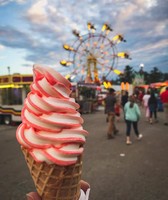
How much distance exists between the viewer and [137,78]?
3575 centimetres

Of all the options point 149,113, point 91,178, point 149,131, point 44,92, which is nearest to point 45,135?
point 44,92

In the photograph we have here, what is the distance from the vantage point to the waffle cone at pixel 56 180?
6.31 feet

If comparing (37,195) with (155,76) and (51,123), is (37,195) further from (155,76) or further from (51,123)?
(155,76)

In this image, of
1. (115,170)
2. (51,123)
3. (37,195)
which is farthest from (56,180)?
(115,170)

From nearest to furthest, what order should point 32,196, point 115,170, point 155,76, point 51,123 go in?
point 32,196
point 51,123
point 115,170
point 155,76

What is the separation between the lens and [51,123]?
2.01 m

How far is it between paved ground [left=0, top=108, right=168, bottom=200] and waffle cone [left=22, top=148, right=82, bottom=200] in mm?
2126

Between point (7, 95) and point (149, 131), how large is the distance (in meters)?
8.10

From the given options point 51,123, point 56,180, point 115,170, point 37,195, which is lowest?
point 115,170

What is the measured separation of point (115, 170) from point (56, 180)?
352 cm

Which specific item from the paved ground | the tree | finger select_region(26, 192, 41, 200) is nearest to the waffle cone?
finger select_region(26, 192, 41, 200)

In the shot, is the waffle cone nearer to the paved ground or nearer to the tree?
the paved ground

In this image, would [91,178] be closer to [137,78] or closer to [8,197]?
[8,197]

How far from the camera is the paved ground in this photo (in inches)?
163
